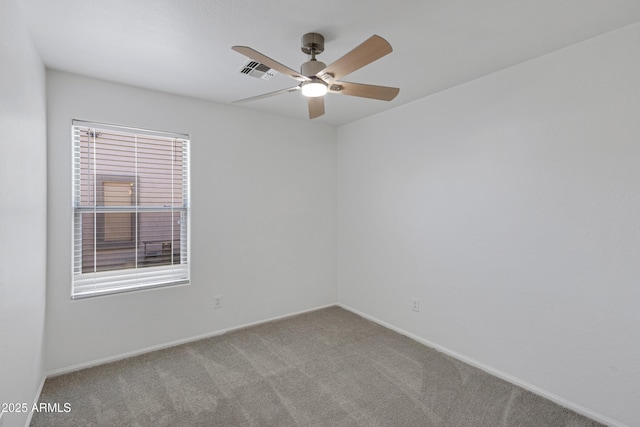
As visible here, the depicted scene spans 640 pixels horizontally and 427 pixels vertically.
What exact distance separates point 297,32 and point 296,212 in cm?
225

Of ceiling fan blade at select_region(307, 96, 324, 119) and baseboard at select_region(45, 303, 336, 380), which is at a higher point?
ceiling fan blade at select_region(307, 96, 324, 119)

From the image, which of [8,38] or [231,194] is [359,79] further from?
[8,38]

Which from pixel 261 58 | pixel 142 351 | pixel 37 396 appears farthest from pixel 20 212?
pixel 142 351

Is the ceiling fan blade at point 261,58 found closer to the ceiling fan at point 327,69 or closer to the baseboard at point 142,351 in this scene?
the ceiling fan at point 327,69

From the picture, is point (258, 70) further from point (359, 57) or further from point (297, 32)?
point (359, 57)

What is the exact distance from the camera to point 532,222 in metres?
2.33

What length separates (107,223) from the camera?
2779mm

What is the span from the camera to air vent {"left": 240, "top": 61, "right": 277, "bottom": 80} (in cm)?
232

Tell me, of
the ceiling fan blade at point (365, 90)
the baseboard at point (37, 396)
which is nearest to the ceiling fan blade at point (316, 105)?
the ceiling fan blade at point (365, 90)

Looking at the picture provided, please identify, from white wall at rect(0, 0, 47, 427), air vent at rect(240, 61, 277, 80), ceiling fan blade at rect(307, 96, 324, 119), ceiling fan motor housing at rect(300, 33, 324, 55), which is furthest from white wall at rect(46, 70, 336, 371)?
ceiling fan motor housing at rect(300, 33, 324, 55)

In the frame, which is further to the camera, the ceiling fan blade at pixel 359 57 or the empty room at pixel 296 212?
the empty room at pixel 296 212

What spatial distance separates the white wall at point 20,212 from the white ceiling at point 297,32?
0.31 meters

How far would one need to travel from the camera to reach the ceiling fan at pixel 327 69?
5.10 feet

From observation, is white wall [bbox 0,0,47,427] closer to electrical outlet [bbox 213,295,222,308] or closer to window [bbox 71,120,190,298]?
window [bbox 71,120,190,298]
